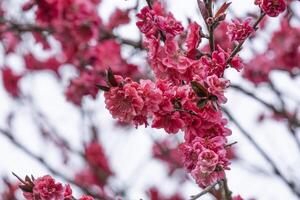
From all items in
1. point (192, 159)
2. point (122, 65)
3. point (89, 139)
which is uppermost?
point (89, 139)

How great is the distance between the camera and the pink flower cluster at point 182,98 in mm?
1811

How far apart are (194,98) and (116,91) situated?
0.75 feet

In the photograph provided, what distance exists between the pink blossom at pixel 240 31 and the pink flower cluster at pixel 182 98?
7 cm

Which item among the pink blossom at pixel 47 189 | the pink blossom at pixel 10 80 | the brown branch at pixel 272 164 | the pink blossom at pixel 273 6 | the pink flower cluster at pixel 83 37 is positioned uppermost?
the pink blossom at pixel 10 80

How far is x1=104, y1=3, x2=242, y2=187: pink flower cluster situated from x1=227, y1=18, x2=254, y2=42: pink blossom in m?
0.07

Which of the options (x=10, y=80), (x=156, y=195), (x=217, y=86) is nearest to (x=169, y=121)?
(x=217, y=86)

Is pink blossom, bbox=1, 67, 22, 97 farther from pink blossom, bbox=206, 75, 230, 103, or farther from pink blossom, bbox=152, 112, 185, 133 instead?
pink blossom, bbox=206, 75, 230, 103

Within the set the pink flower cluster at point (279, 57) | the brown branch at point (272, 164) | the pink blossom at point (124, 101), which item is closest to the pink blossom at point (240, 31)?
the pink blossom at point (124, 101)

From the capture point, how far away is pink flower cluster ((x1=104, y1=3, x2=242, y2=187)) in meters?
1.81

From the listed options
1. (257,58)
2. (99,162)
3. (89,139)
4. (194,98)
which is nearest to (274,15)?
(194,98)

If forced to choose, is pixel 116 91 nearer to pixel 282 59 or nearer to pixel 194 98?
pixel 194 98

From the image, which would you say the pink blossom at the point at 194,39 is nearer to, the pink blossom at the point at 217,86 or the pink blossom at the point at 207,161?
the pink blossom at the point at 217,86

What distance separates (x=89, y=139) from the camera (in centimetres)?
593

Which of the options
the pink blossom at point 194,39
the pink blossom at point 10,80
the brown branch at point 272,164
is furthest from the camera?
the pink blossom at point 10,80
